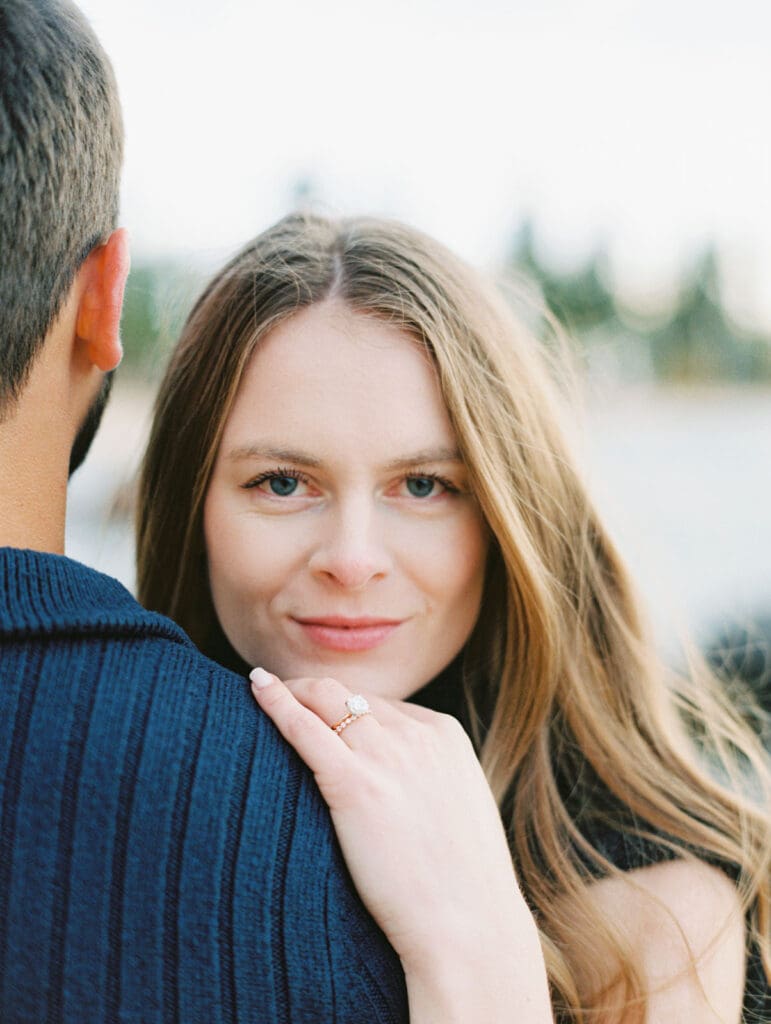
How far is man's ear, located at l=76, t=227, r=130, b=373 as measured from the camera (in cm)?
162

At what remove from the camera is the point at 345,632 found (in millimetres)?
2057

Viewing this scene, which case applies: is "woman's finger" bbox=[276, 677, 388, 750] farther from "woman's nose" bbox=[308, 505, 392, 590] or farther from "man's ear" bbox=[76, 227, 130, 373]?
"man's ear" bbox=[76, 227, 130, 373]

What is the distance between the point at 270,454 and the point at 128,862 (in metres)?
0.90

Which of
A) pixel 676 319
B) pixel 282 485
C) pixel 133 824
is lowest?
pixel 676 319

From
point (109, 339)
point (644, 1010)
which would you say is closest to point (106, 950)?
point (109, 339)

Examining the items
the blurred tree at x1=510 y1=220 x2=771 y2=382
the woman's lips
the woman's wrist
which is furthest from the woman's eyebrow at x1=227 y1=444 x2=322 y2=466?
the blurred tree at x1=510 y1=220 x2=771 y2=382

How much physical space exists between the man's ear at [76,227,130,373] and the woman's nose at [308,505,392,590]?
0.53 meters

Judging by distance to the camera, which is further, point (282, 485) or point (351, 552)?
point (282, 485)

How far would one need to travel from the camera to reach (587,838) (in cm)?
212

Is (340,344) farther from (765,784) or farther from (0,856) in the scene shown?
(765,784)

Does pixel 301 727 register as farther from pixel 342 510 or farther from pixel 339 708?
pixel 342 510

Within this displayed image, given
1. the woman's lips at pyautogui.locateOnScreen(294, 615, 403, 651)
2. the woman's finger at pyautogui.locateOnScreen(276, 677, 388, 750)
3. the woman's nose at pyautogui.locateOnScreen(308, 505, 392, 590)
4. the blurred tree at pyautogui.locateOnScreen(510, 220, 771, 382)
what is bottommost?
the blurred tree at pyautogui.locateOnScreen(510, 220, 771, 382)

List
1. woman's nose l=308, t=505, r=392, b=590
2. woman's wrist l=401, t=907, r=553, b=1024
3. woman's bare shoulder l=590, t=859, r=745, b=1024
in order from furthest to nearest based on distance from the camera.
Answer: woman's nose l=308, t=505, r=392, b=590
woman's bare shoulder l=590, t=859, r=745, b=1024
woman's wrist l=401, t=907, r=553, b=1024

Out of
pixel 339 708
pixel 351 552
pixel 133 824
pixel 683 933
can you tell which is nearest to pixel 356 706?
pixel 339 708
